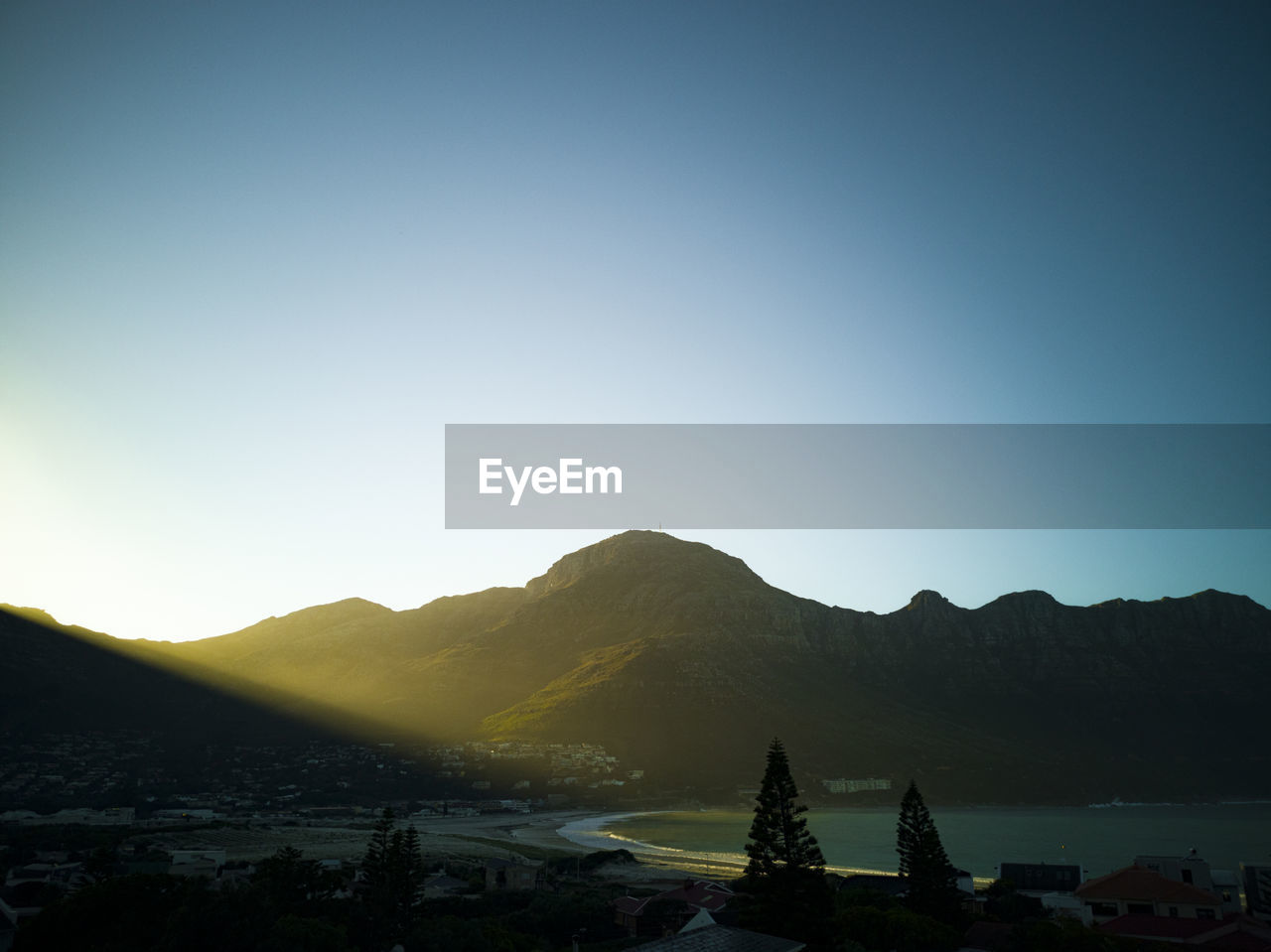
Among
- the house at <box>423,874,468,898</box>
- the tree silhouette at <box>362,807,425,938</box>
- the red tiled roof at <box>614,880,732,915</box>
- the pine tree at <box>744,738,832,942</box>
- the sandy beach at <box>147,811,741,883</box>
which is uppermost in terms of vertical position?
the pine tree at <box>744,738,832,942</box>

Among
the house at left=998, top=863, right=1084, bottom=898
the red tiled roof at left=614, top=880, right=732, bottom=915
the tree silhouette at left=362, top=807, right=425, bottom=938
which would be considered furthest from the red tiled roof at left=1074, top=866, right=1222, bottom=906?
the tree silhouette at left=362, top=807, right=425, bottom=938

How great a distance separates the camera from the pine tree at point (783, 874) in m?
28.5

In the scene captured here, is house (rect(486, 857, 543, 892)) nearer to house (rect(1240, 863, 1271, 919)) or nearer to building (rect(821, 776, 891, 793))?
house (rect(1240, 863, 1271, 919))

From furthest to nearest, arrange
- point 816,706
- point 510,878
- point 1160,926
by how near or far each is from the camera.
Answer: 1. point 816,706
2. point 510,878
3. point 1160,926

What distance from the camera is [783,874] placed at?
29.3m

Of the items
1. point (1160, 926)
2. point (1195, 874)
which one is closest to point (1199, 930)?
point (1160, 926)

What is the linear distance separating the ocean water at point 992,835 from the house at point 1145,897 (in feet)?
82.5

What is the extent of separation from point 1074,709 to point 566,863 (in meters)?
163

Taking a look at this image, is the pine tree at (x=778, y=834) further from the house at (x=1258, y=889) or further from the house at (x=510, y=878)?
the house at (x=1258, y=889)

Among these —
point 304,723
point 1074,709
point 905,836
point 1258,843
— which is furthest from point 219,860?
point 1074,709

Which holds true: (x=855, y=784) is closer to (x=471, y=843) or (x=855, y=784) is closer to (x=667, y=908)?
(x=471, y=843)

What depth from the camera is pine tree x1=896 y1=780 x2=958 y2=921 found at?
36.0 meters

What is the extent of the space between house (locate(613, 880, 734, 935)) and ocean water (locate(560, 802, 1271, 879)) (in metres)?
28.4

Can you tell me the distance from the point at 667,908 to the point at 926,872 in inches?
528
